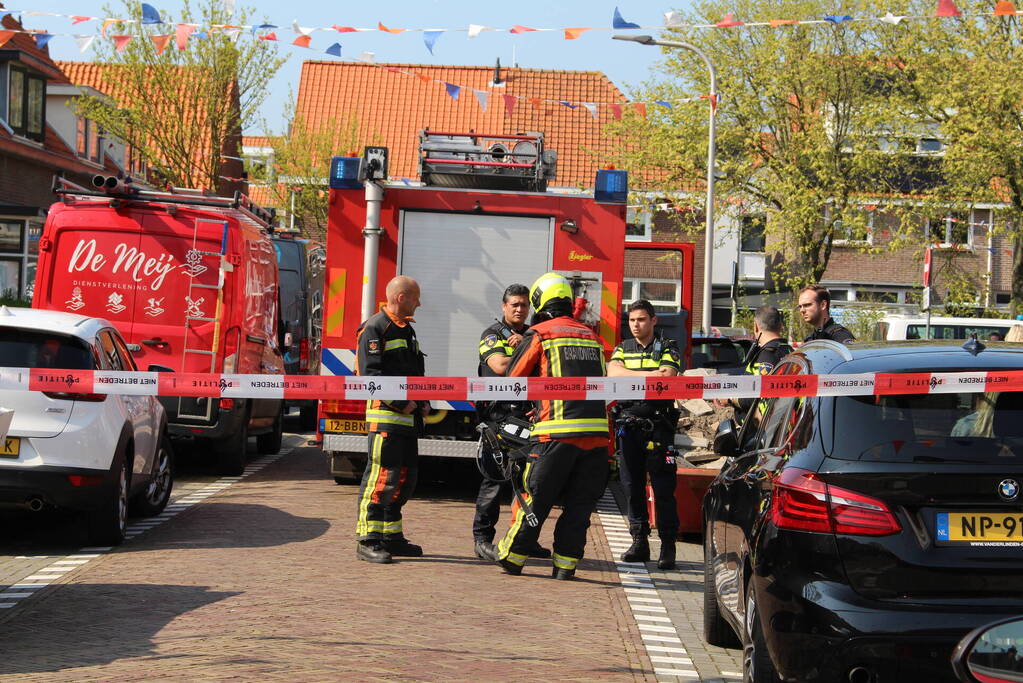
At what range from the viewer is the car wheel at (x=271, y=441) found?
16.8 m

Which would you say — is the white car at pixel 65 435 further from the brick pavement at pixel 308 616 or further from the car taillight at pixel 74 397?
the brick pavement at pixel 308 616

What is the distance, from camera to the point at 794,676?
4699 mm

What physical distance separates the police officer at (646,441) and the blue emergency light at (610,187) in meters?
2.89

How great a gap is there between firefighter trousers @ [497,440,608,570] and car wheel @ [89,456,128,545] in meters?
2.59

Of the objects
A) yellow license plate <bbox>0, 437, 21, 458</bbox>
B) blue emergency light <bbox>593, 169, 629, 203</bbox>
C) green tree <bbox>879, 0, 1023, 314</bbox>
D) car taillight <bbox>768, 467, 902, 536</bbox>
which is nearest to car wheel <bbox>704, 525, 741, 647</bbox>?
car taillight <bbox>768, 467, 902, 536</bbox>

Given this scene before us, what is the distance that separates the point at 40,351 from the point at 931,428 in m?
6.08

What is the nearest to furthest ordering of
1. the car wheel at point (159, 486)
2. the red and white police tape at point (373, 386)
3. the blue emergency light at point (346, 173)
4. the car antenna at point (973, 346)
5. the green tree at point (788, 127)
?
the car antenna at point (973, 346)
the red and white police tape at point (373, 386)
the car wheel at point (159, 486)
the blue emergency light at point (346, 173)
the green tree at point (788, 127)

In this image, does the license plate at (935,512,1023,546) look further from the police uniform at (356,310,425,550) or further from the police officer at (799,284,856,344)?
the police officer at (799,284,856,344)

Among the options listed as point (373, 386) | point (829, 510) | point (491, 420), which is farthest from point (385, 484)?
point (829, 510)

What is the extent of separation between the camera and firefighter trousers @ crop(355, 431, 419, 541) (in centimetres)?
895

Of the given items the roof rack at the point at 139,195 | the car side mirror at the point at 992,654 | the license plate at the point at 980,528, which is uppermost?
the roof rack at the point at 139,195

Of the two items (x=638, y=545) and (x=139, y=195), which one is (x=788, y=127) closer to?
(x=139, y=195)

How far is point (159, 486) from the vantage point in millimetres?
10836

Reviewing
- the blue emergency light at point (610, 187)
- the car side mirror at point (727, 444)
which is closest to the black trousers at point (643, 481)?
the car side mirror at point (727, 444)
